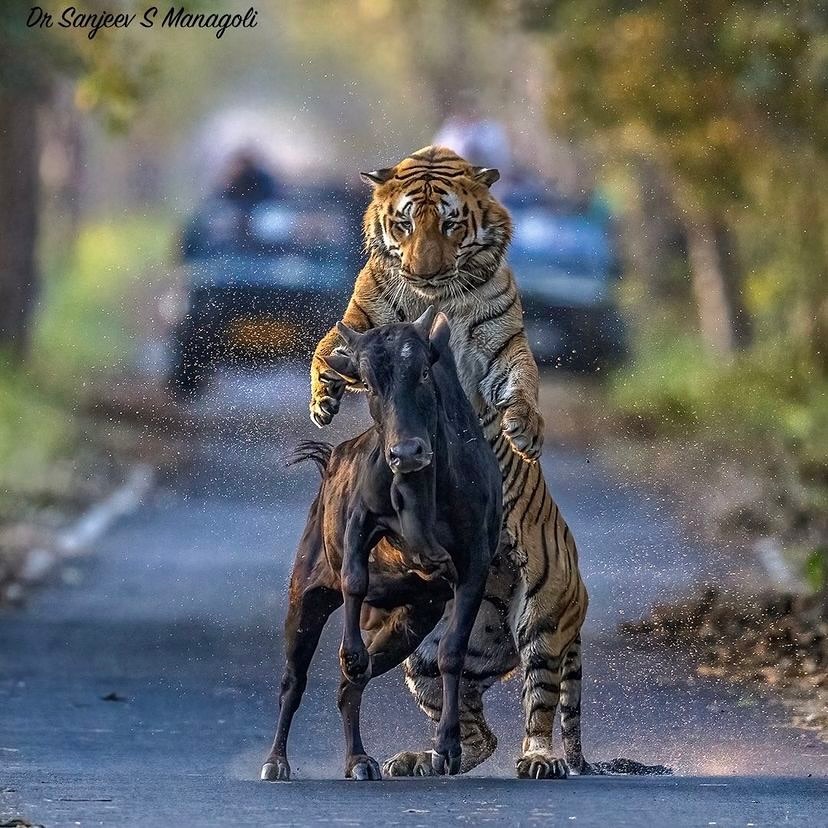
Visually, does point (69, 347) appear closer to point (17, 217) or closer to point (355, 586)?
point (17, 217)

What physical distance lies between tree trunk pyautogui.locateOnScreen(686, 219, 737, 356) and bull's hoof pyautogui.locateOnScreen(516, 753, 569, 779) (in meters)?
14.3

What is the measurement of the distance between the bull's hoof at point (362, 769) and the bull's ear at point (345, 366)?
1.32 metres

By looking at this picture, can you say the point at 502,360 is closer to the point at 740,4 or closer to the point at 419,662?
the point at 419,662

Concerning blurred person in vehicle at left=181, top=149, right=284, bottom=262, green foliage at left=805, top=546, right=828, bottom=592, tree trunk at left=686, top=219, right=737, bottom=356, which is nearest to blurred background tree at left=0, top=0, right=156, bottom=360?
blurred person in vehicle at left=181, top=149, right=284, bottom=262

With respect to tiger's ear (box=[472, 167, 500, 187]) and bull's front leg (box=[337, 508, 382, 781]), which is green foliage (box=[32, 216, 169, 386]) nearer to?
tiger's ear (box=[472, 167, 500, 187])

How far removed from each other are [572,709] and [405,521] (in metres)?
1.54

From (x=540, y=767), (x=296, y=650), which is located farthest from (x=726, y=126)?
(x=296, y=650)

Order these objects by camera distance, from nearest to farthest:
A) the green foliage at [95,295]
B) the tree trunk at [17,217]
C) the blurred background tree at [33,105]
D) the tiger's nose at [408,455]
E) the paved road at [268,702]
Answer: the tiger's nose at [408,455] → the paved road at [268,702] → the blurred background tree at [33,105] → the tree trunk at [17,217] → the green foliage at [95,295]

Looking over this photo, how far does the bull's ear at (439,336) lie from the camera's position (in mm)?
8062

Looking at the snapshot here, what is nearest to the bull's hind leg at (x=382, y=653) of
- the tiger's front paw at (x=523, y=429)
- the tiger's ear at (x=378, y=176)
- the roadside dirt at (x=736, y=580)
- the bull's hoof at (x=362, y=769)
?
the bull's hoof at (x=362, y=769)

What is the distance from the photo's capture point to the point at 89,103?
19078 millimetres

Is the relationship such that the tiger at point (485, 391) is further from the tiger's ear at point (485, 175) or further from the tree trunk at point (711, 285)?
the tree trunk at point (711, 285)

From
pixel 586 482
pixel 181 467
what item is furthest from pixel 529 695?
pixel 181 467

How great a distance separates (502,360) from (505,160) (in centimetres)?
1044
